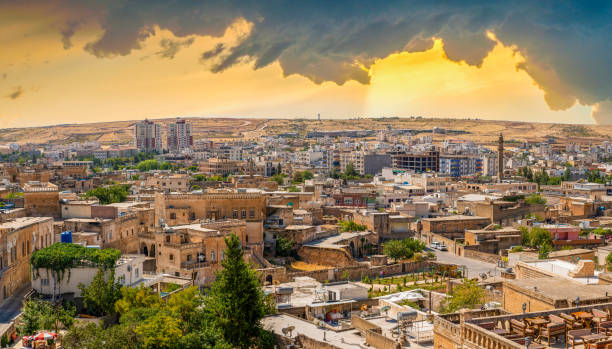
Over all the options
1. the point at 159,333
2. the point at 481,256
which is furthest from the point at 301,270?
the point at 159,333

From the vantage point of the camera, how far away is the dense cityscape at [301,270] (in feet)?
59.9

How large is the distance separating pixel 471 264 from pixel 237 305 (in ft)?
66.8

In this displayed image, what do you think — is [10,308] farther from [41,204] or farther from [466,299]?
[466,299]

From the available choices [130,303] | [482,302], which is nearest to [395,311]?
[482,302]

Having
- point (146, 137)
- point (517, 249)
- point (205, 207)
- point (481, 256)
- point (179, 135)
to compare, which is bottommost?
point (481, 256)

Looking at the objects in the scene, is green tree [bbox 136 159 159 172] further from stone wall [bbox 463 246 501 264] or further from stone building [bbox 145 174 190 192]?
stone wall [bbox 463 246 501 264]

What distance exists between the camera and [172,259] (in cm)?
2980

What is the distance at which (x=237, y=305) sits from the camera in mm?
20688

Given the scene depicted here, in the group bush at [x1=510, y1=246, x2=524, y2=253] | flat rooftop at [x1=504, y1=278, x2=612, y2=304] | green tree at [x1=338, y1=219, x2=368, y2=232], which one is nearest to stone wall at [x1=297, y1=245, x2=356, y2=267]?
green tree at [x1=338, y1=219, x2=368, y2=232]

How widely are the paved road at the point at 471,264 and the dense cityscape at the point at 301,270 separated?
0.11 metres

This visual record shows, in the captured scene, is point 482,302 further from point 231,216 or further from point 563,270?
point 231,216

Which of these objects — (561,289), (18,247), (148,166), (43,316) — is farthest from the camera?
(148,166)

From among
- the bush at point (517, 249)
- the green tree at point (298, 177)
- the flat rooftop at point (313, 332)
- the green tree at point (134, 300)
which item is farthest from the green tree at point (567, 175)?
the green tree at point (134, 300)

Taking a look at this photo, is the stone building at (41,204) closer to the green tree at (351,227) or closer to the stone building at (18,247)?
the stone building at (18,247)
